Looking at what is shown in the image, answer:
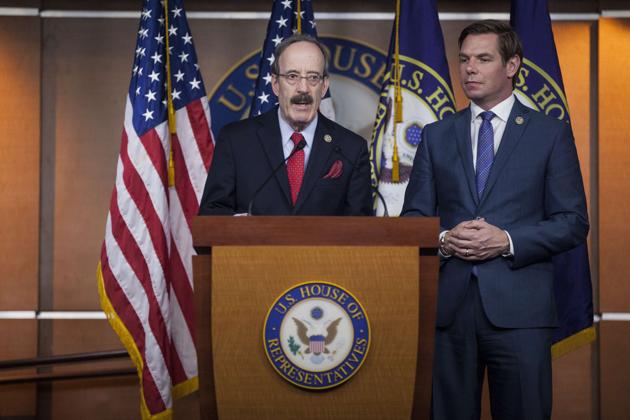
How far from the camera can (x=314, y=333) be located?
1.98 metres

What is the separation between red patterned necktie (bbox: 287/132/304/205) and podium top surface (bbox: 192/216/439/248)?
0.62 meters

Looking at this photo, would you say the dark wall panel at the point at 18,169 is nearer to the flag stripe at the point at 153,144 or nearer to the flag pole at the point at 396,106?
the flag stripe at the point at 153,144

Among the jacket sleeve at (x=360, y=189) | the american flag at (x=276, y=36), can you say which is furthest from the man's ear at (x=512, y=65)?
the american flag at (x=276, y=36)

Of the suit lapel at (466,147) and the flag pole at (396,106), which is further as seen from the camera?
the flag pole at (396,106)

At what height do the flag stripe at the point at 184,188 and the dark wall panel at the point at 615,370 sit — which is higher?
the flag stripe at the point at 184,188

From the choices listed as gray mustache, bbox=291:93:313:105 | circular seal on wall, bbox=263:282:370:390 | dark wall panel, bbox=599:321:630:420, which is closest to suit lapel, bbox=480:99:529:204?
gray mustache, bbox=291:93:313:105

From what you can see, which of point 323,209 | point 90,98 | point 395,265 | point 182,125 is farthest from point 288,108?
point 90,98

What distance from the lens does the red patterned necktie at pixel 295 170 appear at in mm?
2668

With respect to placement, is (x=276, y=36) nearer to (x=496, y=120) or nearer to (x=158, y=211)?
(x=158, y=211)

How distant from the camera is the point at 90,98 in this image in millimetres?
4383

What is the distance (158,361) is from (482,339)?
5.62 feet

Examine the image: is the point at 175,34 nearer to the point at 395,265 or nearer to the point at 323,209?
the point at 323,209

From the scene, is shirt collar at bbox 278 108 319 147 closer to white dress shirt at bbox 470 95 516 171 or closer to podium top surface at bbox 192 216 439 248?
white dress shirt at bbox 470 95 516 171

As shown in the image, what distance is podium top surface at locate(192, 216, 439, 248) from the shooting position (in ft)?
6.63
